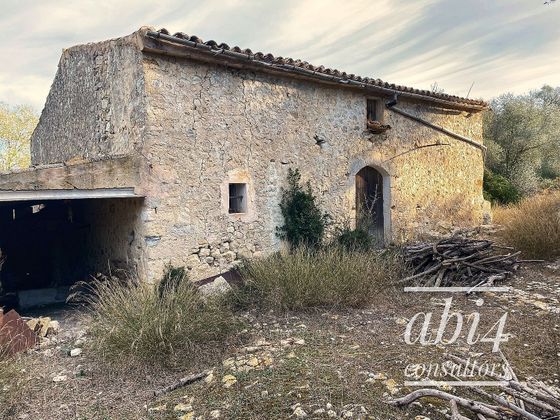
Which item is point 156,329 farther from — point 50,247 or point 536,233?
point 536,233

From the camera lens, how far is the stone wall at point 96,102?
249 inches

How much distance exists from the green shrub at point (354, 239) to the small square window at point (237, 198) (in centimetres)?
201

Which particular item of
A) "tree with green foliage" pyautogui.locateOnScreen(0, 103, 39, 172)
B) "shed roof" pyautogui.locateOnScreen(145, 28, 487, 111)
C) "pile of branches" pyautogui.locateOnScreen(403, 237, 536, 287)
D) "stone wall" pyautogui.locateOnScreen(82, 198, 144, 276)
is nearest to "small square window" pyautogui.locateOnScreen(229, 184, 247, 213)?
"stone wall" pyautogui.locateOnScreen(82, 198, 144, 276)

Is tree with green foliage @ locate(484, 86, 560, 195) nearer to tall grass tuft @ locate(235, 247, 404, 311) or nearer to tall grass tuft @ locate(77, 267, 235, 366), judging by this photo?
tall grass tuft @ locate(235, 247, 404, 311)

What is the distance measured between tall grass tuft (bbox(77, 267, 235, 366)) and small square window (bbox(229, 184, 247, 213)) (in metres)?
2.50

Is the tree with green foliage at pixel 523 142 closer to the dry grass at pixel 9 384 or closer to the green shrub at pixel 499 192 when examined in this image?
the green shrub at pixel 499 192

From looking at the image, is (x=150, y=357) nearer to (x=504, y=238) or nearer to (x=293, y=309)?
(x=293, y=309)

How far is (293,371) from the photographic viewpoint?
12.7 feet

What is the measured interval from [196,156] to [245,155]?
0.97m

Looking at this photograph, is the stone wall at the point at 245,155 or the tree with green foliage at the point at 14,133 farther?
the tree with green foliage at the point at 14,133

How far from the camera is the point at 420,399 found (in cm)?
331

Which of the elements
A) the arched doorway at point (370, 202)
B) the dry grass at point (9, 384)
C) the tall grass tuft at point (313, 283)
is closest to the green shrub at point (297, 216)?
the tall grass tuft at point (313, 283)

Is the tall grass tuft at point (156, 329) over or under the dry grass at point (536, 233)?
under

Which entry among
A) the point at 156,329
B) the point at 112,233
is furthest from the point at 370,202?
the point at 156,329
